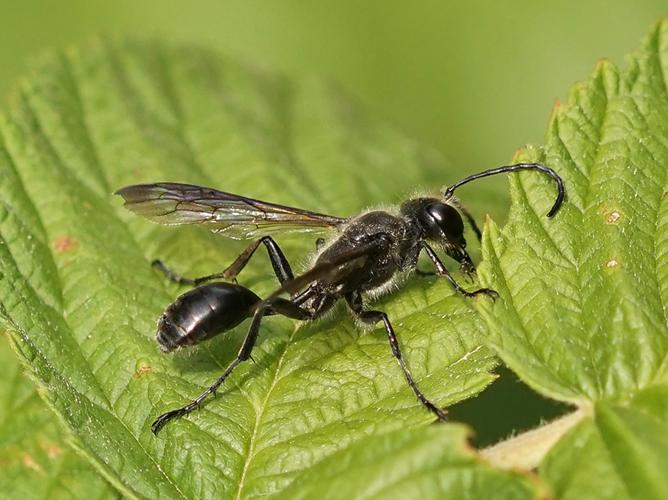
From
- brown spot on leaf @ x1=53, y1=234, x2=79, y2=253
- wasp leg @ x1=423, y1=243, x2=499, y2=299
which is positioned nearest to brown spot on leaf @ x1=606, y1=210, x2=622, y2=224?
wasp leg @ x1=423, y1=243, x2=499, y2=299

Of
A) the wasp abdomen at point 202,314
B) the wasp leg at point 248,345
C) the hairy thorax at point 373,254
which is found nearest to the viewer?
the wasp leg at point 248,345

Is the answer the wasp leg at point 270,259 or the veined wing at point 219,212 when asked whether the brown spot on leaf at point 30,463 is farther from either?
the veined wing at point 219,212

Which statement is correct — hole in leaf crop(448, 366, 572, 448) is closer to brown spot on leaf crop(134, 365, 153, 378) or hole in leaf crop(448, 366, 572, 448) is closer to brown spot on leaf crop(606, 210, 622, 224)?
brown spot on leaf crop(606, 210, 622, 224)

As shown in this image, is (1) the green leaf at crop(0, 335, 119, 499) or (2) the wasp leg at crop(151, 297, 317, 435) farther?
(1) the green leaf at crop(0, 335, 119, 499)

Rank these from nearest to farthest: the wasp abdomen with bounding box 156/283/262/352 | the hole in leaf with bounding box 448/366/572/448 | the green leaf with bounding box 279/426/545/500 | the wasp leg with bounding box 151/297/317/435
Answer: the green leaf with bounding box 279/426/545/500, the wasp leg with bounding box 151/297/317/435, the wasp abdomen with bounding box 156/283/262/352, the hole in leaf with bounding box 448/366/572/448

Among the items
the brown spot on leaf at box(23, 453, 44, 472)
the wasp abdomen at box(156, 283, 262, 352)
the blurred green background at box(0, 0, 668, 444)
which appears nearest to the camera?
the wasp abdomen at box(156, 283, 262, 352)

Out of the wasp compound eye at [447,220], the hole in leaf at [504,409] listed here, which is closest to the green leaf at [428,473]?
the wasp compound eye at [447,220]

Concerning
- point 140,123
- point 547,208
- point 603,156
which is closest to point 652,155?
point 603,156
